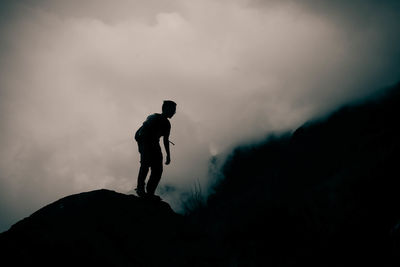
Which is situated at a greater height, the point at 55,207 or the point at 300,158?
the point at 300,158

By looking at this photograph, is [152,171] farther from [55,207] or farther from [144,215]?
[55,207]

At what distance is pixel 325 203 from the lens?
78000mm

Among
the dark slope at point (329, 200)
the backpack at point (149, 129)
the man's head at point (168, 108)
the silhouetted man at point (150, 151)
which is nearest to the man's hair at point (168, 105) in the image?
the man's head at point (168, 108)

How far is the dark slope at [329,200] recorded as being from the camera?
6134cm

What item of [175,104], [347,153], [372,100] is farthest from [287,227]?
[175,104]

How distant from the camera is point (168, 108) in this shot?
740 centimetres

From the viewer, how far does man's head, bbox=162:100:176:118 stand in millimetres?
7387

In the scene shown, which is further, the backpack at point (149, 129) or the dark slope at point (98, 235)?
the backpack at point (149, 129)

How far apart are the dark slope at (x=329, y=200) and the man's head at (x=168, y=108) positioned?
40269mm

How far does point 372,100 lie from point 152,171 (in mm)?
124903

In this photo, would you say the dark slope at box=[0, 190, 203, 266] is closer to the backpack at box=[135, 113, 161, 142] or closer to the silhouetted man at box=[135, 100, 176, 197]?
the silhouetted man at box=[135, 100, 176, 197]

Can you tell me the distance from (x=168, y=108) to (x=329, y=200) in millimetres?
78752

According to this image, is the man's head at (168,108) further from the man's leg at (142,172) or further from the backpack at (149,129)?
the man's leg at (142,172)

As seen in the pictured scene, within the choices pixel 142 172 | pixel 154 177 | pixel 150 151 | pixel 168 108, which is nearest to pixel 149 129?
pixel 150 151
